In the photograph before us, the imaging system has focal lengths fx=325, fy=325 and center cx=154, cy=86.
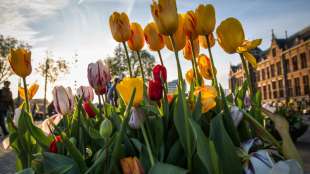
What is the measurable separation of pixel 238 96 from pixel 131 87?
412mm

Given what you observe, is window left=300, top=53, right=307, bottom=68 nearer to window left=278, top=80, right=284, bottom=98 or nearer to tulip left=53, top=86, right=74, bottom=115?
window left=278, top=80, right=284, bottom=98

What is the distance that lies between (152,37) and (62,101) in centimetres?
32

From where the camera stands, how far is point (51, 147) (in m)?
0.75

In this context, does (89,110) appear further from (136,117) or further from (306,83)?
(306,83)

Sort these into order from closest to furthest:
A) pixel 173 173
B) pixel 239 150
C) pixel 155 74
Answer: pixel 173 173, pixel 239 150, pixel 155 74

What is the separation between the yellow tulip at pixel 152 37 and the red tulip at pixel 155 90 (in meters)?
0.22

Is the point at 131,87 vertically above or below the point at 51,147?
above

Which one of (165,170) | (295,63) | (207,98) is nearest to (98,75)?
(207,98)

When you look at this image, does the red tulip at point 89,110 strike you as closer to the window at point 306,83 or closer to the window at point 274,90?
the window at point 306,83

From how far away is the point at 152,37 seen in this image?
96 centimetres

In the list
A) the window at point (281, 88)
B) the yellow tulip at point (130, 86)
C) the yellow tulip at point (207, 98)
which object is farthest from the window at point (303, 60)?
the yellow tulip at point (130, 86)

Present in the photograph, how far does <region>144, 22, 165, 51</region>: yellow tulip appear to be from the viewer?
96 centimetres

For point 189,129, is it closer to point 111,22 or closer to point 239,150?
point 239,150

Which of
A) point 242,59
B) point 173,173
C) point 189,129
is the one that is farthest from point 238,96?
point 173,173
